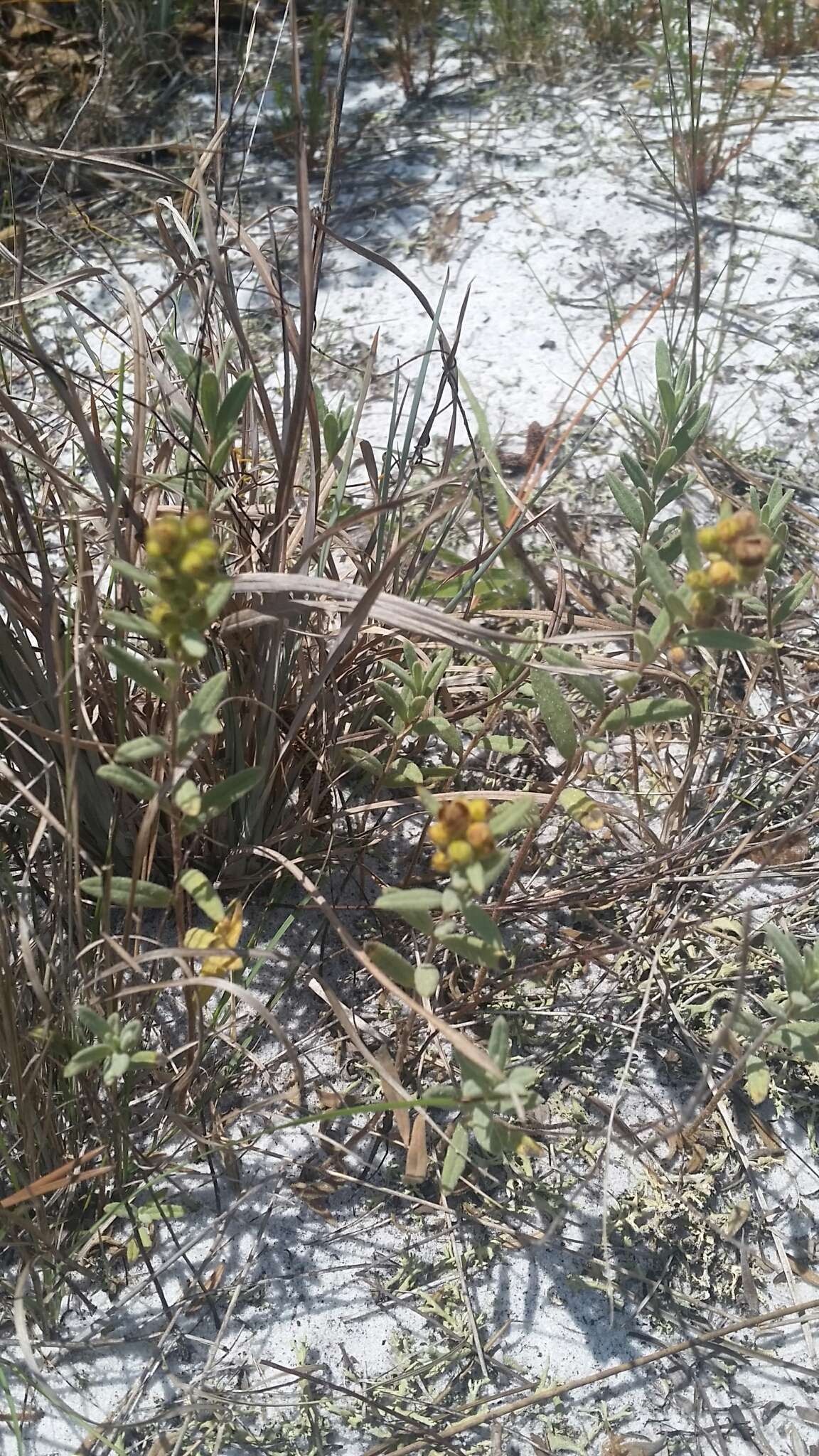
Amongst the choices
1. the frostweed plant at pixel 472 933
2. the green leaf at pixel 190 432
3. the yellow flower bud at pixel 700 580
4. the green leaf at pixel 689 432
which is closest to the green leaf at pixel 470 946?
the frostweed plant at pixel 472 933

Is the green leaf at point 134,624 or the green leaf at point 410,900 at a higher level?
the green leaf at point 134,624

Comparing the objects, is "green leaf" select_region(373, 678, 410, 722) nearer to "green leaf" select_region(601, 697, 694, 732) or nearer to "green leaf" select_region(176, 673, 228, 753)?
"green leaf" select_region(601, 697, 694, 732)

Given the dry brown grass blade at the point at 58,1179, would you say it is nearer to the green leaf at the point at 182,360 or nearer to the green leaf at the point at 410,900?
the green leaf at the point at 410,900

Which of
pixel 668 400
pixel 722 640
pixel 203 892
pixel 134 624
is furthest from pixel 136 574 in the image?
pixel 668 400

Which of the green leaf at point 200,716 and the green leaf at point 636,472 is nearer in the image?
the green leaf at point 200,716

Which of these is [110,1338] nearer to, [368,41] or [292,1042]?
[292,1042]

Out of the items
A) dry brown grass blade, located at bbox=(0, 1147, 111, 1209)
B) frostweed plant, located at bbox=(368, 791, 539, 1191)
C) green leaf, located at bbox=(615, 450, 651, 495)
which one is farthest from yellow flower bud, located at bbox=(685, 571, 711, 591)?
dry brown grass blade, located at bbox=(0, 1147, 111, 1209)
